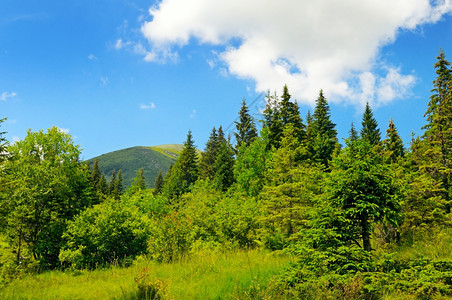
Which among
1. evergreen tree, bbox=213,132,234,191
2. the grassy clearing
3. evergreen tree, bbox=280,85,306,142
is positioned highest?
evergreen tree, bbox=280,85,306,142

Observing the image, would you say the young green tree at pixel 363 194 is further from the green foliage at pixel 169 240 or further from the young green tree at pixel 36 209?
the young green tree at pixel 36 209

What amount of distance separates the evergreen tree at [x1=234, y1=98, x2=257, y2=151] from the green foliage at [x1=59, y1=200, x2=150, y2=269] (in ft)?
121

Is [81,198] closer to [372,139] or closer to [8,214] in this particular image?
[8,214]

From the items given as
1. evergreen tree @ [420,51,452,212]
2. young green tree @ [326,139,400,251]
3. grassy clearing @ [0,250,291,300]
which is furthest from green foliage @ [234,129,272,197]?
young green tree @ [326,139,400,251]

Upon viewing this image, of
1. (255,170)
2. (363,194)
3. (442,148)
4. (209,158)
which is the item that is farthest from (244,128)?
(363,194)

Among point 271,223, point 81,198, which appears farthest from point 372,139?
point 81,198

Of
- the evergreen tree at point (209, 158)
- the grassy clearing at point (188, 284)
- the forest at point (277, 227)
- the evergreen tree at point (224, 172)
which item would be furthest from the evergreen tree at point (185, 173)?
the grassy clearing at point (188, 284)

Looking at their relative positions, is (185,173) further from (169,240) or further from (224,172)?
(169,240)

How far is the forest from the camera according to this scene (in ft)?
19.8

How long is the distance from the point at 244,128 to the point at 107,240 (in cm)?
3995

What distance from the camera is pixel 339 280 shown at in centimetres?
562

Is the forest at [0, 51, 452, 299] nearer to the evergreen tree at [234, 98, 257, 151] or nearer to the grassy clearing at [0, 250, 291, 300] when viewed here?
the grassy clearing at [0, 250, 291, 300]

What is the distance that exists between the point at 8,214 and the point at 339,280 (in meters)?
17.4

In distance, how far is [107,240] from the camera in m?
13.1
